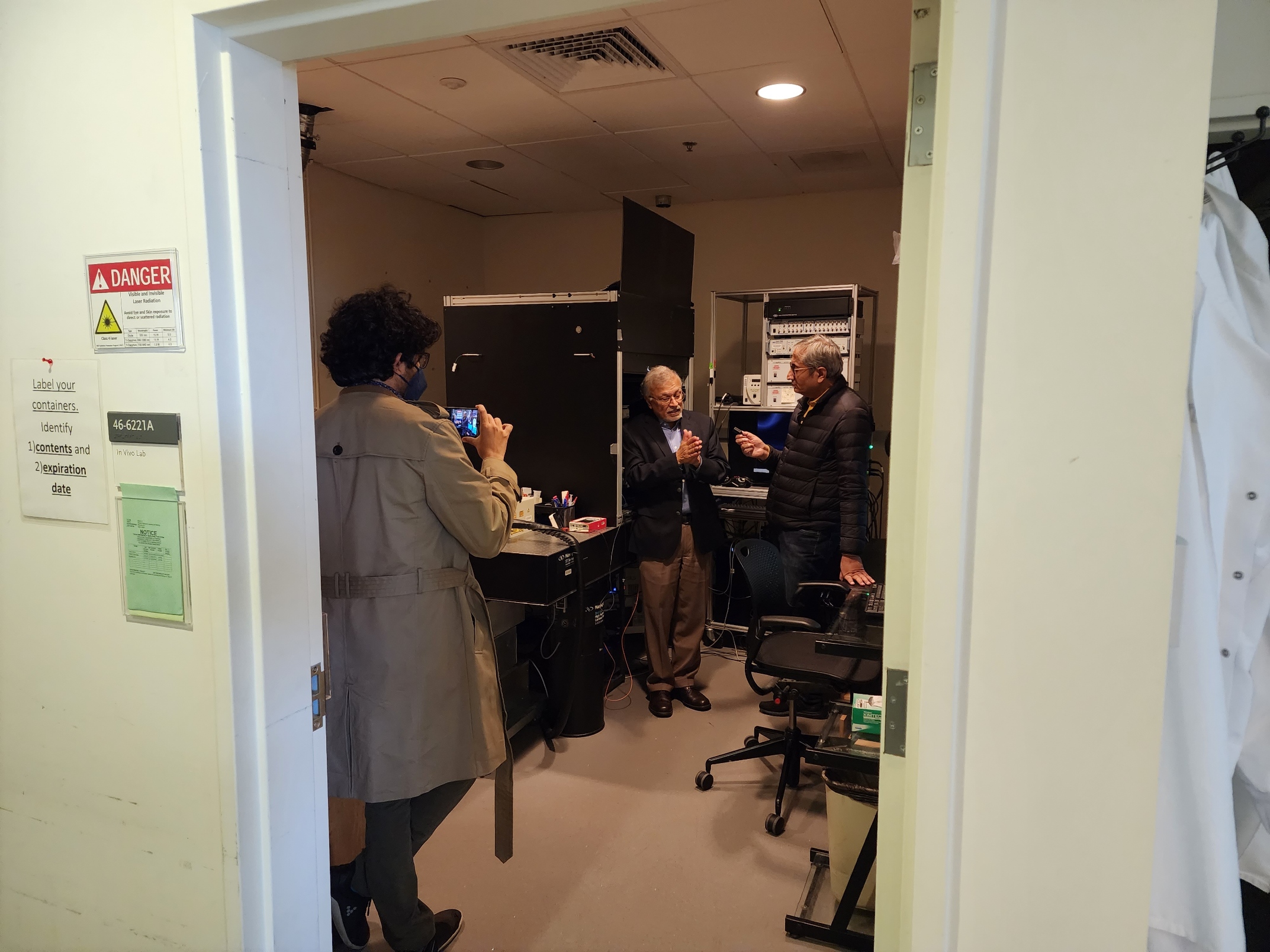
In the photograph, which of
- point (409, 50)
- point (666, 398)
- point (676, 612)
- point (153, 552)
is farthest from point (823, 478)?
point (153, 552)

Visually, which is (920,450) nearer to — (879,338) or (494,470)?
(494,470)

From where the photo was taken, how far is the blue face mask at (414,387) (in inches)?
79.4

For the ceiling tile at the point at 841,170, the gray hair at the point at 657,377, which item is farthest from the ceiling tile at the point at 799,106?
the gray hair at the point at 657,377

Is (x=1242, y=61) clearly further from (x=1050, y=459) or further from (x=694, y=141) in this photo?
(x=694, y=141)

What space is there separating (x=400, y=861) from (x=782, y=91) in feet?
10.1

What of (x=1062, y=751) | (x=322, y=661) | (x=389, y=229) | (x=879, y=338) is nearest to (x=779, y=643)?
(x=322, y=661)

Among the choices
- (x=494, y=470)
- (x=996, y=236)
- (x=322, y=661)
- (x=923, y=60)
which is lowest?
(x=322, y=661)

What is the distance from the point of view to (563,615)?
318 cm

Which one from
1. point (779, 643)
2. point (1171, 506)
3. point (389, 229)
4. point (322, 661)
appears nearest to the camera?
point (1171, 506)

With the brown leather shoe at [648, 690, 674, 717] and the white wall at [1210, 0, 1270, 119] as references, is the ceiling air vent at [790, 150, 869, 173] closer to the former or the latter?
the brown leather shoe at [648, 690, 674, 717]

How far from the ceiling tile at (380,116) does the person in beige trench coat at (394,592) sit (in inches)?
67.2

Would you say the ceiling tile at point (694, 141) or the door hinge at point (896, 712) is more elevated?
the ceiling tile at point (694, 141)

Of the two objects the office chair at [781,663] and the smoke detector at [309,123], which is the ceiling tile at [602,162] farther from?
the office chair at [781,663]

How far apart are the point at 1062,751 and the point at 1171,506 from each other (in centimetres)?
26
